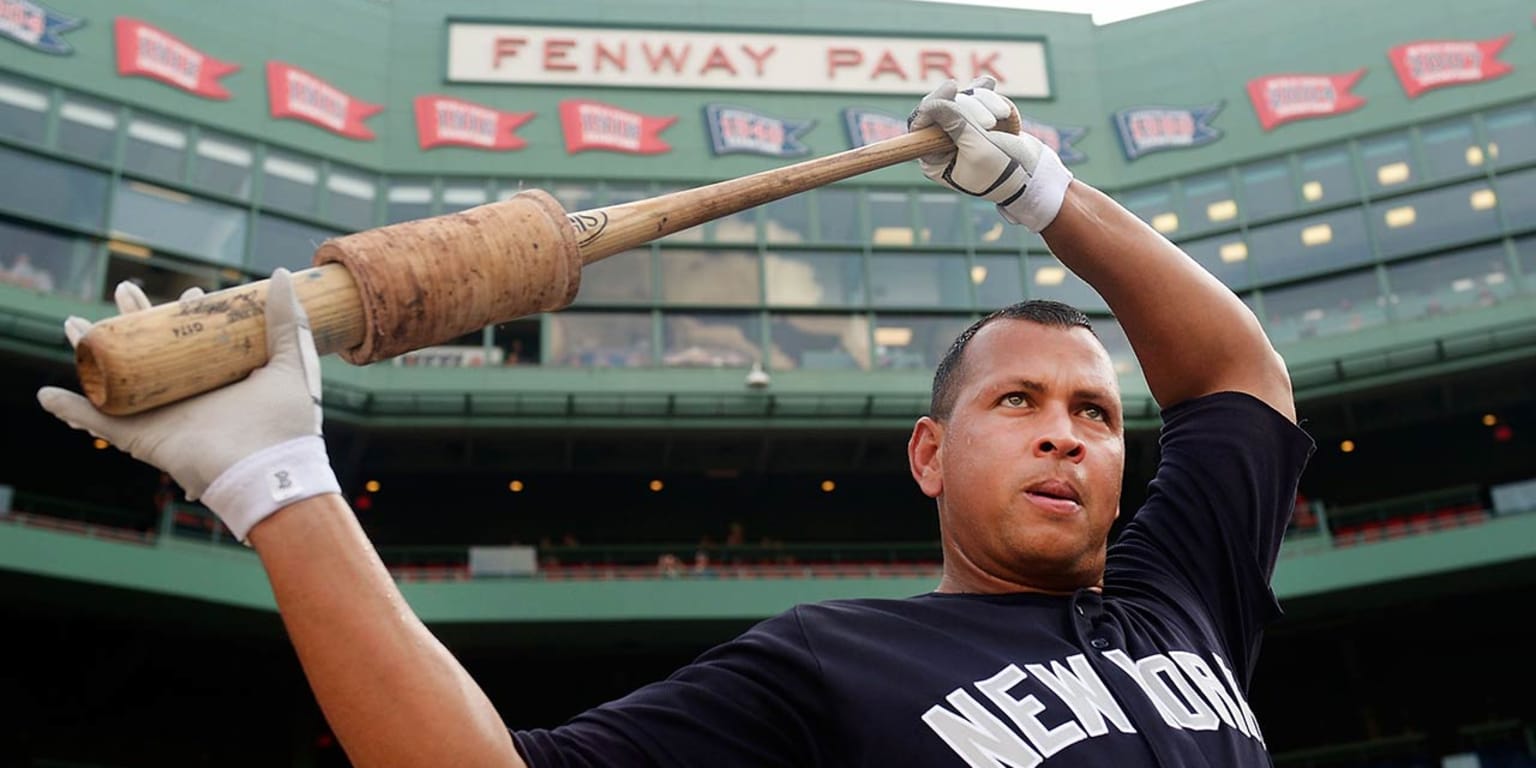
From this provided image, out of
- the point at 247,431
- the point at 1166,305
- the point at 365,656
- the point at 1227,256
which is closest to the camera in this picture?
the point at 365,656

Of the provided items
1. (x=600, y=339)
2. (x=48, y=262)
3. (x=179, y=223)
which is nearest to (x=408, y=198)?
(x=179, y=223)

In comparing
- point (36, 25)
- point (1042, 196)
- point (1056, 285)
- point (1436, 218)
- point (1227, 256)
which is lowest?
point (1042, 196)

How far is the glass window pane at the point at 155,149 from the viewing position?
21625mm

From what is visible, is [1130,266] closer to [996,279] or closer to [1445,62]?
[996,279]

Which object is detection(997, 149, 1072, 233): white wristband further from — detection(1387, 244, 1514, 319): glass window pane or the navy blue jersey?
detection(1387, 244, 1514, 319): glass window pane

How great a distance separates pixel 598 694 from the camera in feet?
78.1

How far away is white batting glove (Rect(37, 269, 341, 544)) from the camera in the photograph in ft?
5.84

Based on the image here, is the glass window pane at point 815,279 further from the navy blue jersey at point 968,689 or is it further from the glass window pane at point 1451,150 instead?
the navy blue jersey at point 968,689

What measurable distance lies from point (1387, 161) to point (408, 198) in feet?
59.6

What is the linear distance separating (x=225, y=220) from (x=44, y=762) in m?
9.11

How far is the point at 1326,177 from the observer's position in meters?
24.4

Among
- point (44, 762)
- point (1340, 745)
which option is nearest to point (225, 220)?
point (44, 762)

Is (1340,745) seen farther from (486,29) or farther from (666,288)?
(486,29)

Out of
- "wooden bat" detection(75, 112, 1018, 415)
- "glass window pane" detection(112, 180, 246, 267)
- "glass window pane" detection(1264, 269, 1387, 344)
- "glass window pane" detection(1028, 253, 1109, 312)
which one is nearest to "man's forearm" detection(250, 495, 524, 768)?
"wooden bat" detection(75, 112, 1018, 415)
